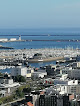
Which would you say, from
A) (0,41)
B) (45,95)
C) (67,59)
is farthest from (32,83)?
(0,41)

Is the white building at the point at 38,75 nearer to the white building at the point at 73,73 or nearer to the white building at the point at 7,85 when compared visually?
the white building at the point at 73,73

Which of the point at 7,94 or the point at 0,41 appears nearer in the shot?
the point at 7,94

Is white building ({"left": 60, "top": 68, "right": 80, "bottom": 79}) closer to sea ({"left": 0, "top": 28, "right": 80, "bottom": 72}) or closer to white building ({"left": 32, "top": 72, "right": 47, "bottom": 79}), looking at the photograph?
white building ({"left": 32, "top": 72, "right": 47, "bottom": 79})

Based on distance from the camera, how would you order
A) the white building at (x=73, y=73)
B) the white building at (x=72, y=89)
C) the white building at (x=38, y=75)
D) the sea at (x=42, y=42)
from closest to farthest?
the white building at (x=72, y=89) → the white building at (x=73, y=73) → the white building at (x=38, y=75) → the sea at (x=42, y=42)

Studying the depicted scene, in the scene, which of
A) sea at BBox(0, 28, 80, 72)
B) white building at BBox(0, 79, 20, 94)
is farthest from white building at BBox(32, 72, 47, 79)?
sea at BBox(0, 28, 80, 72)

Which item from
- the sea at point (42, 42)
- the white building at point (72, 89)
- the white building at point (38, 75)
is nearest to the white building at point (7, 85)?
the white building at point (72, 89)

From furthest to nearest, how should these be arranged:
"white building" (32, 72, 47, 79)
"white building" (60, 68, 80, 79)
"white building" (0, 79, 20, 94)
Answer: "white building" (32, 72, 47, 79) < "white building" (60, 68, 80, 79) < "white building" (0, 79, 20, 94)

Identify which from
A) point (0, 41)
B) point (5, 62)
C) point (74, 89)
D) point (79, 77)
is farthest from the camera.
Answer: point (0, 41)

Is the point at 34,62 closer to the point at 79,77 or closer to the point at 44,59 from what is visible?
the point at 44,59

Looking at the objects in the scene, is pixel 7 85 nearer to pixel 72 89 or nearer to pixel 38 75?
pixel 72 89

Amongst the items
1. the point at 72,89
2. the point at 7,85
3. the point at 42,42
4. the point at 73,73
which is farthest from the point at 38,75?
the point at 42,42

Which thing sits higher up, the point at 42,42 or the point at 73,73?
the point at 42,42
